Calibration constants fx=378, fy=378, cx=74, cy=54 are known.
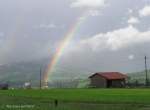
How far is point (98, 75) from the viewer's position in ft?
498

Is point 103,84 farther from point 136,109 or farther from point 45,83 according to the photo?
point 136,109

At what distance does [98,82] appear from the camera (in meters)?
151

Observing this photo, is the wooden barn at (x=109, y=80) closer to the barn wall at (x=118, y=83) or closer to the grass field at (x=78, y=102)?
the barn wall at (x=118, y=83)

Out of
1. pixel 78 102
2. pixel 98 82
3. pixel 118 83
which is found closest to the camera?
pixel 78 102

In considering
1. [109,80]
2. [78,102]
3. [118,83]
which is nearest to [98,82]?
[109,80]

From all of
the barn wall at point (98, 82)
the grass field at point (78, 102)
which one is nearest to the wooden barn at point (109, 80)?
the barn wall at point (98, 82)

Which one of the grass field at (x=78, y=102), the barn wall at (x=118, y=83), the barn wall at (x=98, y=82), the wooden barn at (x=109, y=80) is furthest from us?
the barn wall at (x=98, y=82)

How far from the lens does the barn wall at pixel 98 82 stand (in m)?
147

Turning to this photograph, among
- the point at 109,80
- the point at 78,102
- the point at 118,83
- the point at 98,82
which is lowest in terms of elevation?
the point at 78,102

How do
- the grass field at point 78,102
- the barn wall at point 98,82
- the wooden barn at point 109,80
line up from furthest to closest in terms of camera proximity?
the barn wall at point 98,82
the wooden barn at point 109,80
the grass field at point 78,102

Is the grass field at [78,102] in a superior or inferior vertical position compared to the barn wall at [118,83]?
inferior

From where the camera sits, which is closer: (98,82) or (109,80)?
(109,80)

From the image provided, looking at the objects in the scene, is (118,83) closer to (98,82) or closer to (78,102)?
(98,82)

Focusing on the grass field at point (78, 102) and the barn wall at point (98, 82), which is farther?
the barn wall at point (98, 82)
